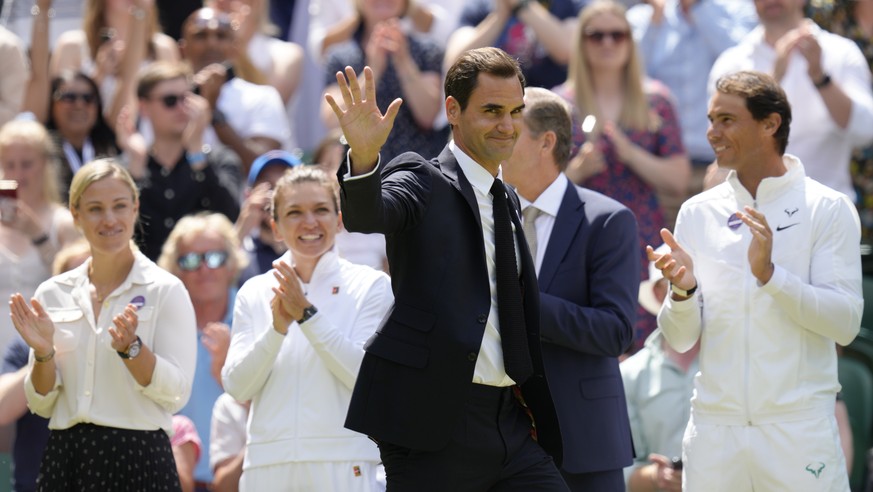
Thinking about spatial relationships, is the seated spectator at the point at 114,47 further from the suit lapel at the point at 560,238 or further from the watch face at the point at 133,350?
the suit lapel at the point at 560,238

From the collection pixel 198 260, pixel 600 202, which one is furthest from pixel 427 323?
pixel 198 260

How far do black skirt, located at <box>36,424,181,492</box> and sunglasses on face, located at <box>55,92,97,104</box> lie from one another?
398cm

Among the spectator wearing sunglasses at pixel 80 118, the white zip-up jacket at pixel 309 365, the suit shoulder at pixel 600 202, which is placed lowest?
the white zip-up jacket at pixel 309 365

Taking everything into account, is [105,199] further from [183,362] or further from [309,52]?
[309,52]

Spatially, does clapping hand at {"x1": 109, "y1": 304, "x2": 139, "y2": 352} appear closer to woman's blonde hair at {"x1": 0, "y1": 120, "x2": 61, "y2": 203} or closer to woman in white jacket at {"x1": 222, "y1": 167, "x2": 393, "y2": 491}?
woman in white jacket at {"x1": 222, "y1": 167, "x2": 393, "y2": 491}

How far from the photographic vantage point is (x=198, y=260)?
773 centimetres

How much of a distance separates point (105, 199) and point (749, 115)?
2.74 metres

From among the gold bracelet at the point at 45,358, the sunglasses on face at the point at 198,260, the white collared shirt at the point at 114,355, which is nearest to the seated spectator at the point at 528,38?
the sunglasses on face at the point at 198,260

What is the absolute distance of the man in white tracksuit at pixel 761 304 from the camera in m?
5.37

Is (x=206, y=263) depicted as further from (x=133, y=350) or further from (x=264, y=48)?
(x=264, y=48)

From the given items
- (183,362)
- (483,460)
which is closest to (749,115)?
(483,460)

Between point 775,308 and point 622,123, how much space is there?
135 inches

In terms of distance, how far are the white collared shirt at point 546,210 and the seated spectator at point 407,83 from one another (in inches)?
144

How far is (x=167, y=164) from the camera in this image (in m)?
8.91
